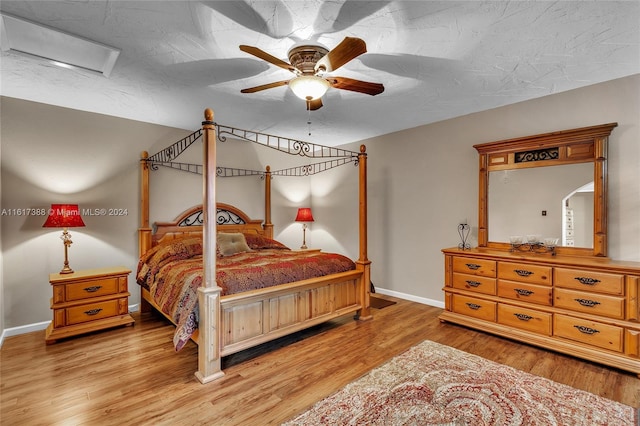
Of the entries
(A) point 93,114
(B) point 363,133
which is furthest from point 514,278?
(A) point 93,114

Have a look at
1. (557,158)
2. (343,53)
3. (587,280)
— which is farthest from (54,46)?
(587,280)

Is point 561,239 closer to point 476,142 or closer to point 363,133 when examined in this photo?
point 476,142

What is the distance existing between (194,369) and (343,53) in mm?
2790

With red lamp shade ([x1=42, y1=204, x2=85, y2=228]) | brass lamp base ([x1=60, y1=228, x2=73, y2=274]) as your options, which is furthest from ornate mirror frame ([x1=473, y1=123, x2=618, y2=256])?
brass lamp base ([x1=60, y1=228, x2=73, y2=274])

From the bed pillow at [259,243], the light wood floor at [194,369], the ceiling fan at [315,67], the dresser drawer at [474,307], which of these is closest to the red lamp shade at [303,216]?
the bed pillow at [259,243]

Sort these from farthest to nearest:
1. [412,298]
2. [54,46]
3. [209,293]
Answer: [412,298] → [209,293] → [54,46]

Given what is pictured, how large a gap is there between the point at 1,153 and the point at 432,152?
5215 mm

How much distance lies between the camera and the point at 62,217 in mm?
3227

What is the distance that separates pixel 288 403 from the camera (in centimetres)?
215

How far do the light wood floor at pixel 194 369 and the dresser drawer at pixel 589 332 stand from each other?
200 millimetres

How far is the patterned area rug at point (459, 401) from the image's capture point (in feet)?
6.47

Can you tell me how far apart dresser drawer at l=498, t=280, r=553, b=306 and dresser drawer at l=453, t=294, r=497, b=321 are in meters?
0.20

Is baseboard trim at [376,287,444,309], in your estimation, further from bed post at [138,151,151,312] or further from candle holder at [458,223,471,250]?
bed post at [138,151,151,312]

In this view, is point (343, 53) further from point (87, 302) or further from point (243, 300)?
point (87, 302)
